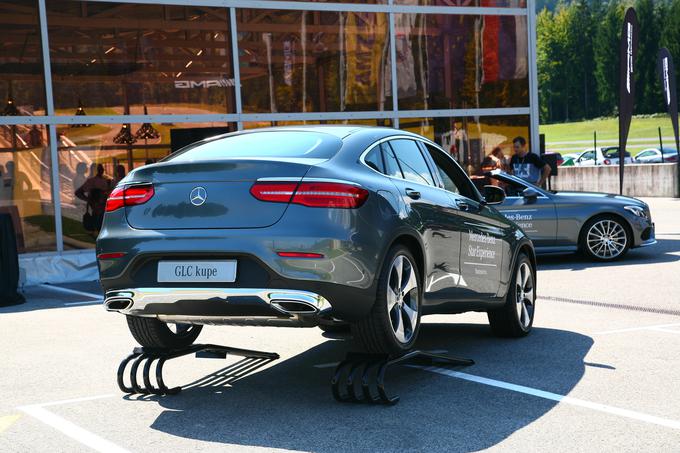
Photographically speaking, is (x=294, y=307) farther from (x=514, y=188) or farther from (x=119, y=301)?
(x=514, y=188)

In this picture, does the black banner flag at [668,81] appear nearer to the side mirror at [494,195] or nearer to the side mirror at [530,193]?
the side mirror at [530,193]

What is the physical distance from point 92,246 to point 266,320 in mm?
11408

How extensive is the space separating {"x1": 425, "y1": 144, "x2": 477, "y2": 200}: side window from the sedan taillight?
1853mm

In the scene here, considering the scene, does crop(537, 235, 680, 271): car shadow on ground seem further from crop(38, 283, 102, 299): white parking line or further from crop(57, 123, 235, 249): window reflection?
crop(57, 123, 235, 249): window reflection

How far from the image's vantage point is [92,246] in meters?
16.6

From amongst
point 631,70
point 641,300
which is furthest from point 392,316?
point 631,70

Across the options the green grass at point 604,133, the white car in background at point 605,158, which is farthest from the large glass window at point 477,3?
the green grass at point 604,133

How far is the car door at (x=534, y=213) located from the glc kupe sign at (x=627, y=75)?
6.63 meters

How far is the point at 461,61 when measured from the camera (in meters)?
20.1

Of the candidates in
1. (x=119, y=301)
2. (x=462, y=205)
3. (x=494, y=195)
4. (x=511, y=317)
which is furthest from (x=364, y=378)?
(x=494, y=195)

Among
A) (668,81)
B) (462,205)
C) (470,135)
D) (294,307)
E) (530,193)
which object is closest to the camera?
(294,307)

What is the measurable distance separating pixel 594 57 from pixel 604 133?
3728 cm

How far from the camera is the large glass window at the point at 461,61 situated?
19.6 m

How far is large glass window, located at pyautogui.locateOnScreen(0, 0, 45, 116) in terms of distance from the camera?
1600cm
